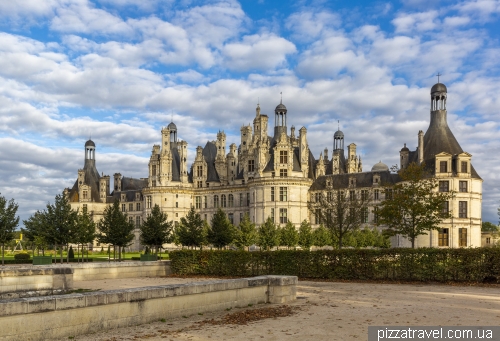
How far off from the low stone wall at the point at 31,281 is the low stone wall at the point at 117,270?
5264 millimetres

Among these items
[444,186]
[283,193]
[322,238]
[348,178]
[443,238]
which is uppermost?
[348,178]

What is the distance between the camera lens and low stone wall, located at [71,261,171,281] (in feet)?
92.3

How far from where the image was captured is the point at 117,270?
96.9ft

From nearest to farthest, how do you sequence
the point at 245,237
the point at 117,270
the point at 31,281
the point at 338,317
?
the point at 338,317
the point at 31,281
the point at 117,270
the point at 245,237

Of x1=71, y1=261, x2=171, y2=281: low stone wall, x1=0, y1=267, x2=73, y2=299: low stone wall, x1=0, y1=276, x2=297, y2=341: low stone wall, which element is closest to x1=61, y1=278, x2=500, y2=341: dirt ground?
x1=0, y1=276, x2=297, y2=341: low stone wall

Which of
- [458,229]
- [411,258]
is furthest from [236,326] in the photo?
[458,229]

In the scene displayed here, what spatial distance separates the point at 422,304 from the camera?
1691 cm

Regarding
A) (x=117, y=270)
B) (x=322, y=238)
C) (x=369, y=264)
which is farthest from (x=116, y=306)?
(x=322, y=238)

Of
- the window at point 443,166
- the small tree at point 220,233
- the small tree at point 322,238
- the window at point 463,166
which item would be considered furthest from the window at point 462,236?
the small tree at point 220,233

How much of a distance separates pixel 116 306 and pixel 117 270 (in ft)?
57.5

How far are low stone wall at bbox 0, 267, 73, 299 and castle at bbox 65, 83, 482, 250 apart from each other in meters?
39.9

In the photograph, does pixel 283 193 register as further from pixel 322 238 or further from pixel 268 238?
pixel 268 238

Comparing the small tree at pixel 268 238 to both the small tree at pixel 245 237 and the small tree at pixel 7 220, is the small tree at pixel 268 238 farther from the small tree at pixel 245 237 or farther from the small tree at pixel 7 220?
the small tree at pixel 7 220

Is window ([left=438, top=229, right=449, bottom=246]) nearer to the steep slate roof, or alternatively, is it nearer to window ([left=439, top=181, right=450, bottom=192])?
window ([left=439, top=181, right=450, bottom=192])
